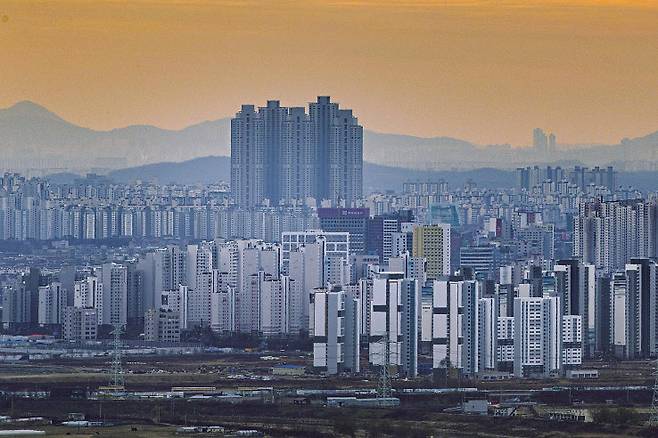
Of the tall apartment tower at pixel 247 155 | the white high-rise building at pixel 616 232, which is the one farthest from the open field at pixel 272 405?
the tall apartment tower at pixel 247 155

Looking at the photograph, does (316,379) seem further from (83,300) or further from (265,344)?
(83,300)

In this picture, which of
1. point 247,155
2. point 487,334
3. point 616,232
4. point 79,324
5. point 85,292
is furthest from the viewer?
point 247,155

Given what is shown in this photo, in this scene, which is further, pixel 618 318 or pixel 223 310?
pixel 223 310

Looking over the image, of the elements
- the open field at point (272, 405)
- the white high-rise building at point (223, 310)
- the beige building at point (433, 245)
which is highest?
the beige building at point (433, 245)

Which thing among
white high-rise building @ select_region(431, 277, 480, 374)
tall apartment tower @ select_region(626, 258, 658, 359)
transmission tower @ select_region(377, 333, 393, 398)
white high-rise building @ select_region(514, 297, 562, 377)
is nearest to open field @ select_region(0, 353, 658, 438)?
transmission tower @ select_region(377, 333, 393, 398)

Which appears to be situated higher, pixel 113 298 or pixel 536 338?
pixel 113 298

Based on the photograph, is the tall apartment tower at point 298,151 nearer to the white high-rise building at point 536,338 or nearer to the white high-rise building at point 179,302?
the white high-rise building at point 179,302

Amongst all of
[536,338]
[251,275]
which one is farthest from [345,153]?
[536,338]

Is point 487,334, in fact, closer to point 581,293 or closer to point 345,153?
point 581,293
